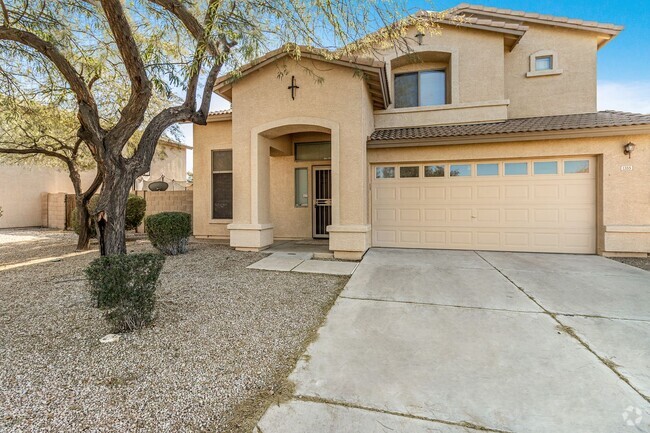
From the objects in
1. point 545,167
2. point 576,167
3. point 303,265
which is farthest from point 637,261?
point 303,265

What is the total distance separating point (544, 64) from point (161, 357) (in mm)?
13447

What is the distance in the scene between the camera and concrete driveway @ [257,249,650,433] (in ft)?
7.20

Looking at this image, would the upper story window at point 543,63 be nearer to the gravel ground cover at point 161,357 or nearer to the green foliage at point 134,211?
the gravel ground cover at point 161,357

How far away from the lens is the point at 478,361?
2.94m

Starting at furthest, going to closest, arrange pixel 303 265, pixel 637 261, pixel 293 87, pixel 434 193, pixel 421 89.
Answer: pixel 421 89 < pixel 434 193 < pixel 293 87 < pixel 637 261 < pixel 303 265

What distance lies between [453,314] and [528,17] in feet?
37.7

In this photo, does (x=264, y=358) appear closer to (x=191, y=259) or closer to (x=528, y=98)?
(x=191, y=259)

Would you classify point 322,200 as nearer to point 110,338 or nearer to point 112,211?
point 112,211

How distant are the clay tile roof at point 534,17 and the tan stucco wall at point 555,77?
0.23 meters

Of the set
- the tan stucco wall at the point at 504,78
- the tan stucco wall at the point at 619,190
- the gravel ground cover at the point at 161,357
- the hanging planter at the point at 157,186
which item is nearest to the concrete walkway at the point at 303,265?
the gravel ground cover at the point at 161,357

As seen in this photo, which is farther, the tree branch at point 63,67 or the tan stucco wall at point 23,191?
the tan stucco wall at point 23,191

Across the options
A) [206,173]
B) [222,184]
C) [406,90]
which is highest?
[406,90]

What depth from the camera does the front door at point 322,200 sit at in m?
10.3

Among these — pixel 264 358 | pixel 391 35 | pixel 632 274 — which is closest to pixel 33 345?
pixel 264 358
